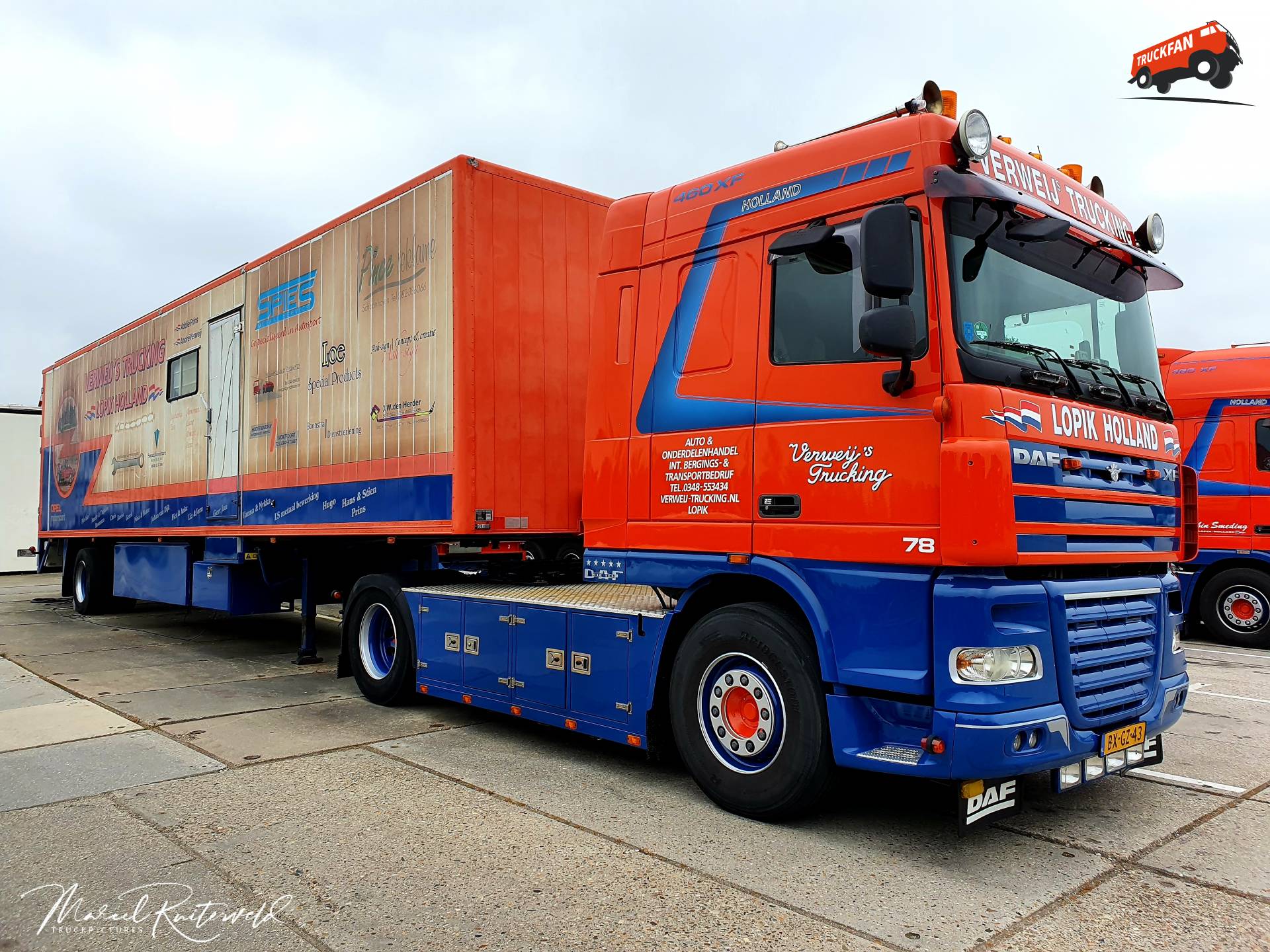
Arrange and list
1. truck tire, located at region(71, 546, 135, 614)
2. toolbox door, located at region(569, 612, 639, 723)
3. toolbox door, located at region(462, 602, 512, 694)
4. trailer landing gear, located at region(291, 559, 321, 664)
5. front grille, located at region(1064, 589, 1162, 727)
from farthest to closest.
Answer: truck tire, located at region(71, 546, 135, 614) < trailer landing gear, located at region(291, 559, 321, 664) < toolbox door, located at region(462, 602, 512, 694) < toolbox door, located at region(569, 612, 639, 723) < front grille, located at region(1064, 589, 1162, 727)

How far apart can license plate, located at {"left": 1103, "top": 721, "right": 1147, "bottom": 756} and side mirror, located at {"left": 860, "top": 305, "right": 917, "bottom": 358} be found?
1.92m

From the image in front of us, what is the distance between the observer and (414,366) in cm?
664

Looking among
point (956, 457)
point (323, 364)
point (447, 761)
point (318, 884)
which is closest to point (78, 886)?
point (318, 884)

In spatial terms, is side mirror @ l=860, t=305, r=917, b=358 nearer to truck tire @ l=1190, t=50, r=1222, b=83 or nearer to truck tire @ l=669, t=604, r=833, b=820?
truck tire @ l=669, t=604, r=833, b=820

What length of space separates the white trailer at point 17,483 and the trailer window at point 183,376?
55.5 ft

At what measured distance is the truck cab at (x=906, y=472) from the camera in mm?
3803

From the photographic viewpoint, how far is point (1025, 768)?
377 cm

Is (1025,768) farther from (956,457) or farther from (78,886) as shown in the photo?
(78,886)

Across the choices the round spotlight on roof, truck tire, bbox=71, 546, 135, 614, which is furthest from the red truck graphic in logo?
truck tire, bbox=71, 546, 135, 614

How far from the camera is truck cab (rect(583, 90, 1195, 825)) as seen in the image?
12.5 ft

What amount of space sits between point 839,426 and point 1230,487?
9096 millimetres

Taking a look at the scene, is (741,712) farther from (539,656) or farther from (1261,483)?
(1261,483)

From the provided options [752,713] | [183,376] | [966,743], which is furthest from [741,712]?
[183,376]

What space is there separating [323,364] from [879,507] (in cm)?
525
